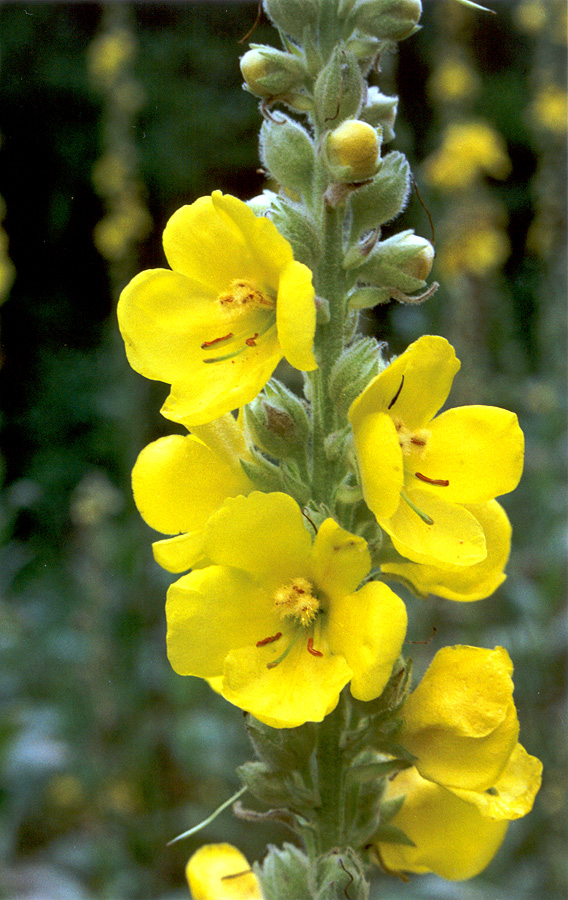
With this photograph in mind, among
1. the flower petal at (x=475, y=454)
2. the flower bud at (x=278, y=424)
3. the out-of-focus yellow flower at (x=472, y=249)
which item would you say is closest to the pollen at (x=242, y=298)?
the flower bud at (x=278, y=424)

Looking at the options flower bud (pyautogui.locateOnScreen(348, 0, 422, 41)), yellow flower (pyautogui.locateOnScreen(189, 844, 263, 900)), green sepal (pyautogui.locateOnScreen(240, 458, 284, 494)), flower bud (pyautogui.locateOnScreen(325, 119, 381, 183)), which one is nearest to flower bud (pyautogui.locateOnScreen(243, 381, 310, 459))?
green sepal (pyautogui.locateOnScreen(240, 458, 284, 494))

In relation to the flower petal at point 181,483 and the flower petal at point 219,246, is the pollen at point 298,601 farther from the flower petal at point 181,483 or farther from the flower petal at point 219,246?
the flower petal at point 219,246

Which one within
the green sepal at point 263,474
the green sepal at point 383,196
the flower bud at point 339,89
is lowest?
the green sepal at point 263,474

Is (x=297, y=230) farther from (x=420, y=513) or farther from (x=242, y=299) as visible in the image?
(x=420, y=513)

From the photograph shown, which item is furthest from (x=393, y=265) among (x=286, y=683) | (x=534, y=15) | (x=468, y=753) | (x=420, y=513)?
(x=534, y=15)

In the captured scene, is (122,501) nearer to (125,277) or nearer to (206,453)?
(125,277)

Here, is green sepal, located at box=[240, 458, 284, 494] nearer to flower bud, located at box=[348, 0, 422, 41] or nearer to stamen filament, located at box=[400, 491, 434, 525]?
stamen filament, located at box=[400, 491, 434, 525]
